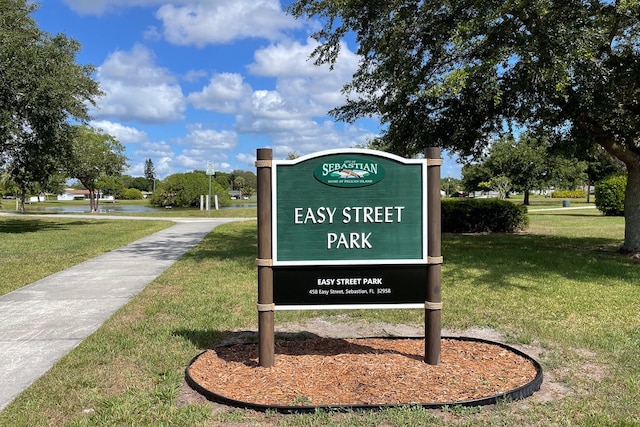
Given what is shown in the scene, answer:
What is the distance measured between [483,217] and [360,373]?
14516 mm

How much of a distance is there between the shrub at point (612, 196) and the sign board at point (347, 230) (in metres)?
25.5

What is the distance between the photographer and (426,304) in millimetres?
4305

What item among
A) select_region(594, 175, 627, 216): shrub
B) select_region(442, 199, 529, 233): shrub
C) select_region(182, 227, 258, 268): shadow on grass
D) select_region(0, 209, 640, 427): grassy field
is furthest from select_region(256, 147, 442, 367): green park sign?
select_region(594, 175, 627, 216): shrub

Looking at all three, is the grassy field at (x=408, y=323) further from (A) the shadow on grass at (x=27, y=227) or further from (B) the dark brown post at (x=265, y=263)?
(A) the shadow on grass at (x=27, y=227)

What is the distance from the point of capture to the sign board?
14.1 ft

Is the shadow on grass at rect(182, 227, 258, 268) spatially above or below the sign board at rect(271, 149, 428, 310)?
below

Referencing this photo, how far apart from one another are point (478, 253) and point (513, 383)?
26.3ft

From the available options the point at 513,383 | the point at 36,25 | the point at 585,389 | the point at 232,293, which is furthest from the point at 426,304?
the point at 36,25

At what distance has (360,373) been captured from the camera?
410 cm

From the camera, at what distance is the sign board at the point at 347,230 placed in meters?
4.30

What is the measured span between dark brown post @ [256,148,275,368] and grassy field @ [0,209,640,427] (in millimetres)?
693

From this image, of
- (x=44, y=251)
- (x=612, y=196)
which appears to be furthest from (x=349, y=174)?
(x=612, y=196)

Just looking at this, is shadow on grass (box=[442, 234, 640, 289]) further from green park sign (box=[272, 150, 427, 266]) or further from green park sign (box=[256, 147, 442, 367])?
green park sign (box=[272, 150, 427, 266])


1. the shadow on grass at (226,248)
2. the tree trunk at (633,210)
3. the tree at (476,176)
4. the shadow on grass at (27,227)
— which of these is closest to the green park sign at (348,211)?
the shadow on grass at (226,248)
